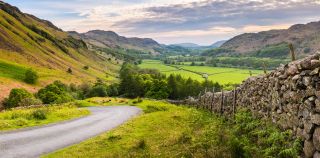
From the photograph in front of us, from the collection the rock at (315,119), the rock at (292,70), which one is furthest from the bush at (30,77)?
the rock at (315,119)

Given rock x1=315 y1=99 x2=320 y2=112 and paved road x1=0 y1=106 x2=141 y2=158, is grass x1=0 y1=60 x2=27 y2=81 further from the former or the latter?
rock x1=315 y1=99 x2=320 y2=112

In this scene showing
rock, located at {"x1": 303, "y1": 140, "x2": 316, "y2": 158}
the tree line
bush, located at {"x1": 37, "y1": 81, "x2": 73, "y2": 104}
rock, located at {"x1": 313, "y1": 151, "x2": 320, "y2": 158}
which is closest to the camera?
rock, located at {"x1": 313, "y1": 151, "x2": 320, "y2": 158}

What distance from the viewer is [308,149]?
10352 millimetres

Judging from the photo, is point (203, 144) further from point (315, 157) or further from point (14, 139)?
point (14, 139)

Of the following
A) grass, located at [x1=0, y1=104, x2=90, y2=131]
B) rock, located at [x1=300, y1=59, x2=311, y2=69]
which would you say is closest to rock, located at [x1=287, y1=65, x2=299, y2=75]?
rock, located at [x1=300, y1=59, x2=311, y2=69]

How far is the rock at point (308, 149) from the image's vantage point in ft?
33.4

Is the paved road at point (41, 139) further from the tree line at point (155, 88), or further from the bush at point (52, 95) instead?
the tree line at point (155, 88)

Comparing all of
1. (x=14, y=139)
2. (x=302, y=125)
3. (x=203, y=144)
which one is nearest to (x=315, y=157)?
(x=302, y=125)

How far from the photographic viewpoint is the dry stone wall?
33.6 feet

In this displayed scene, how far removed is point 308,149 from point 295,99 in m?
2.23

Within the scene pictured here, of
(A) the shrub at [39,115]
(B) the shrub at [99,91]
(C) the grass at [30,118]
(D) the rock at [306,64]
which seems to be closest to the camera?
(D) the rock at [306,64]

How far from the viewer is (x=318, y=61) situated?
10.4 m

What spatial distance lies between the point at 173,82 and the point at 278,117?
14076 cm

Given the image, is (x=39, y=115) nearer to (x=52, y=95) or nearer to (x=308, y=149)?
(x=308, y=149)
